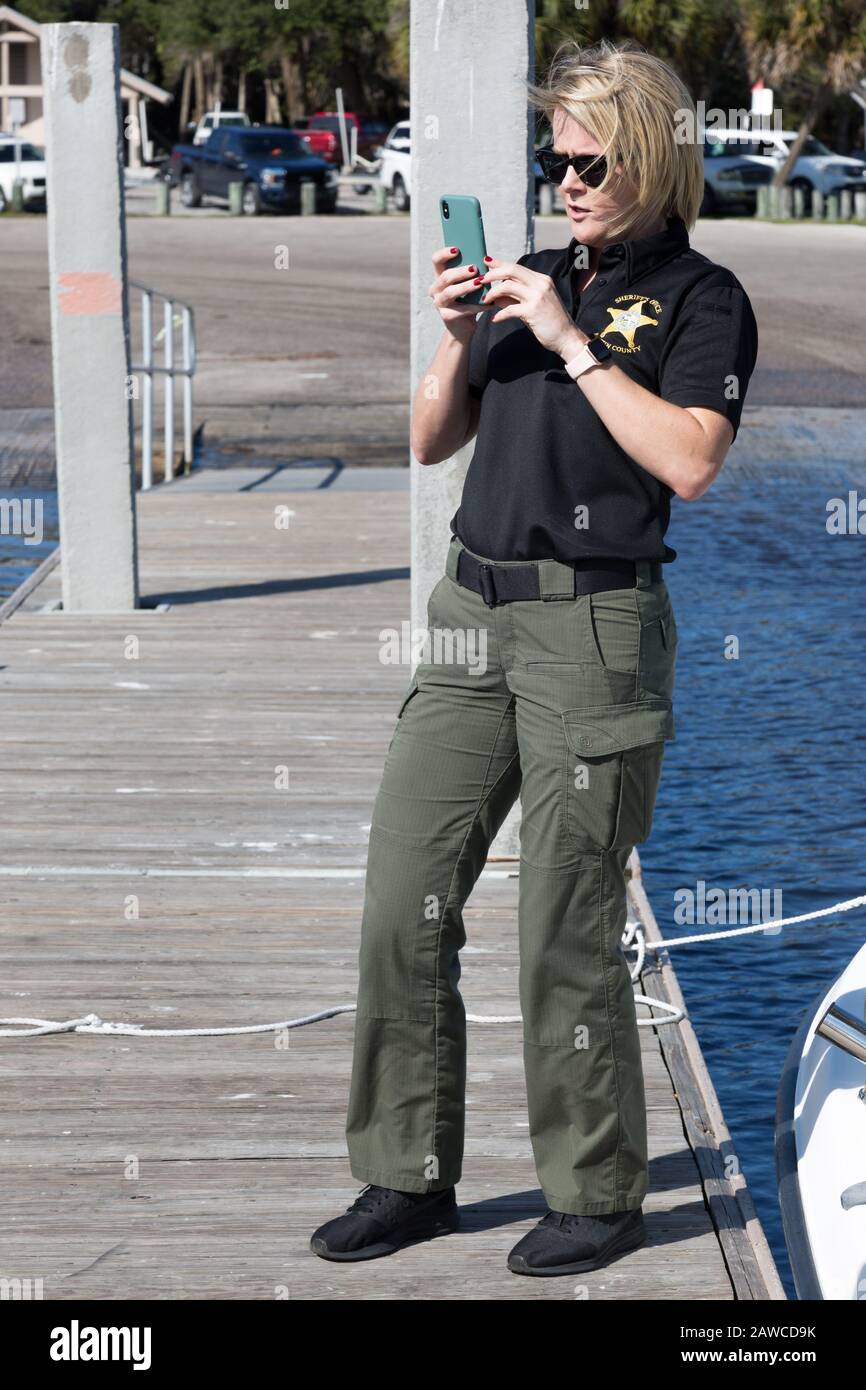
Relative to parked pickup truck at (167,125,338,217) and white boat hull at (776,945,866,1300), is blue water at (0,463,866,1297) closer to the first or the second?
white boat hull at (776,945,866,1300)

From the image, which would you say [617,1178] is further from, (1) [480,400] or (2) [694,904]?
(2) [694,904]

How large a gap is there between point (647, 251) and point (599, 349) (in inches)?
8.4

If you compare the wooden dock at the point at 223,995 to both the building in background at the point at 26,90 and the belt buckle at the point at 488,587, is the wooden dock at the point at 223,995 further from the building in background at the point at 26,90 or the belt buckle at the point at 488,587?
the building in background at the point at 26,90

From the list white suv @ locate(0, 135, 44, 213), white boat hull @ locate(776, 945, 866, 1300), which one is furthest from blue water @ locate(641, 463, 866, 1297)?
white suv @ locate(0, 135, 44, 213)

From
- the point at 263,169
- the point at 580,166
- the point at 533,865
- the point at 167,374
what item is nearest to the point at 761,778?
the point at 533,865

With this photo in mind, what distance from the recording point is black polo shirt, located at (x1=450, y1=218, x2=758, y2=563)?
293 centimetres

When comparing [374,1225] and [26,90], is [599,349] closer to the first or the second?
[374,1225]

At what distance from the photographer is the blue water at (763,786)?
5906 mm

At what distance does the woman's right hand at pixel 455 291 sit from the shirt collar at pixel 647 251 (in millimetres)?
174

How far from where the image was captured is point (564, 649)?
9.98 ft

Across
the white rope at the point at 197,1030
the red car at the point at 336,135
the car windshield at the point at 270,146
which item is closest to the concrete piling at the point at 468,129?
the white rope at the point at 197,1030

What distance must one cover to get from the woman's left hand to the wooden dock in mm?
1544

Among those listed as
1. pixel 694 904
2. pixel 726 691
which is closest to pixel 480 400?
pixel 694 904

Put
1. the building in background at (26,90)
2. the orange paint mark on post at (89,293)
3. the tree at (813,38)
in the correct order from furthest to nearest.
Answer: the building in background at (26,90) → the tree at (813,38) → the orange paint mark on post at (89,293)
